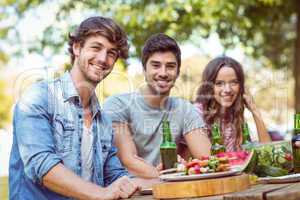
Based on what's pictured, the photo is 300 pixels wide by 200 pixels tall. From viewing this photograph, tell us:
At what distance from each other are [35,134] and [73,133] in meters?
0.27

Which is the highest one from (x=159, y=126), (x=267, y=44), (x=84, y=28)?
(x=267, y=44)

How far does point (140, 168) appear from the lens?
3281 mm

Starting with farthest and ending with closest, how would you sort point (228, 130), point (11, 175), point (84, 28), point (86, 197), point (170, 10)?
point (170, 10)
point (228, 130)
point (84, 28)
point (11, 175)
point (86, 197)

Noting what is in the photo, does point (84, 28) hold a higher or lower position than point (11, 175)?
higher

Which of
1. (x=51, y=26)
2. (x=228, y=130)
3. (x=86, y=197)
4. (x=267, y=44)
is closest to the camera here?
(x=86, y=197)

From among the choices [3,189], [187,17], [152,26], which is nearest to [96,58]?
[3,189]

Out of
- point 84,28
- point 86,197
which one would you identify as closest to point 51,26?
point 84,28

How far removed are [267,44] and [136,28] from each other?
3.43 metres

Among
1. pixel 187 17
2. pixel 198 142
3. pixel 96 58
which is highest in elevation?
pixel 187 17

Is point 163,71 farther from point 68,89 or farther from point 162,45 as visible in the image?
point 68,89

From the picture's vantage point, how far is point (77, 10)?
31.7ft

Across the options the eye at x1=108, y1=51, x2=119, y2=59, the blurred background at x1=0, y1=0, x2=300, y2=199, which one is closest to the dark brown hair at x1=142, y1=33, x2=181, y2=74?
the eye at x1=108, y1=51, x2=119, y2=59

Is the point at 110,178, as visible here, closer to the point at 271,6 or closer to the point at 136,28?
the point at 136,28

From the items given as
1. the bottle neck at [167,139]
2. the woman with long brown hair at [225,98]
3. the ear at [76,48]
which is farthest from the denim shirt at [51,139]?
the woman with long brown hair at [225,98]
